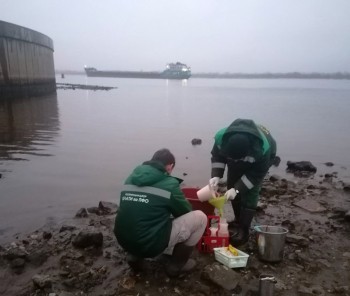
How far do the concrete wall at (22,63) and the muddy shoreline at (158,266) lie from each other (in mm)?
29200

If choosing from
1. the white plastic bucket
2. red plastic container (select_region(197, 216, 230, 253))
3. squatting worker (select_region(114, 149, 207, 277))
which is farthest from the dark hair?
red plastic container (select_region(197, 216, 230, 253))

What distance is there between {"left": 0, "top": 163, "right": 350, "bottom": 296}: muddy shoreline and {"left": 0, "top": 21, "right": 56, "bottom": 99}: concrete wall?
2920cm

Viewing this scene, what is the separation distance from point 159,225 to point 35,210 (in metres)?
4.26

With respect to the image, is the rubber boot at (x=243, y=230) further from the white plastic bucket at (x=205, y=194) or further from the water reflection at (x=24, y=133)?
the water reflection at (x=24, y=133)

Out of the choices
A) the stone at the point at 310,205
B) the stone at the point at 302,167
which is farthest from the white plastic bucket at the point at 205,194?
the stone at the point at 302,167

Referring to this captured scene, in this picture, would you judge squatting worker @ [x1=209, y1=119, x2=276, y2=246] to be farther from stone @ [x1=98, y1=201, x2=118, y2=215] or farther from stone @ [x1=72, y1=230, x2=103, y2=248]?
stone @ [x1=98, y1=201, x2=118, y2=215]

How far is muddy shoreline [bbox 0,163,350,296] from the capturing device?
3980mm

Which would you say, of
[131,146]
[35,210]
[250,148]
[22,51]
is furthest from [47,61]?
[250,148]

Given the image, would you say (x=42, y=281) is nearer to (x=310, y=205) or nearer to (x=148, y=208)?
(x=148, y=208)

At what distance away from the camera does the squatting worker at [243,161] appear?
4.57m

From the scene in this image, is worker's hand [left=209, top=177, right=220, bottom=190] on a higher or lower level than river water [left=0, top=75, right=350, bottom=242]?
higher

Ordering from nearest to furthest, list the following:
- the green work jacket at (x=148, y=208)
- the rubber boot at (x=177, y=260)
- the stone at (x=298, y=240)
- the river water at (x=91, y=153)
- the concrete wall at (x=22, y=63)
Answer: the green work jacket at (x=148, y=208)
the rubber boot at (x=177, y=260)
the stone at (x=298, y=240)
the river water at (x=91, y=153)
the concrete wall at (x=22, y=63)

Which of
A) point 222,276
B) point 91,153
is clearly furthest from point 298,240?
point 91,153

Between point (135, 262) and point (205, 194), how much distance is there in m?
1.28
